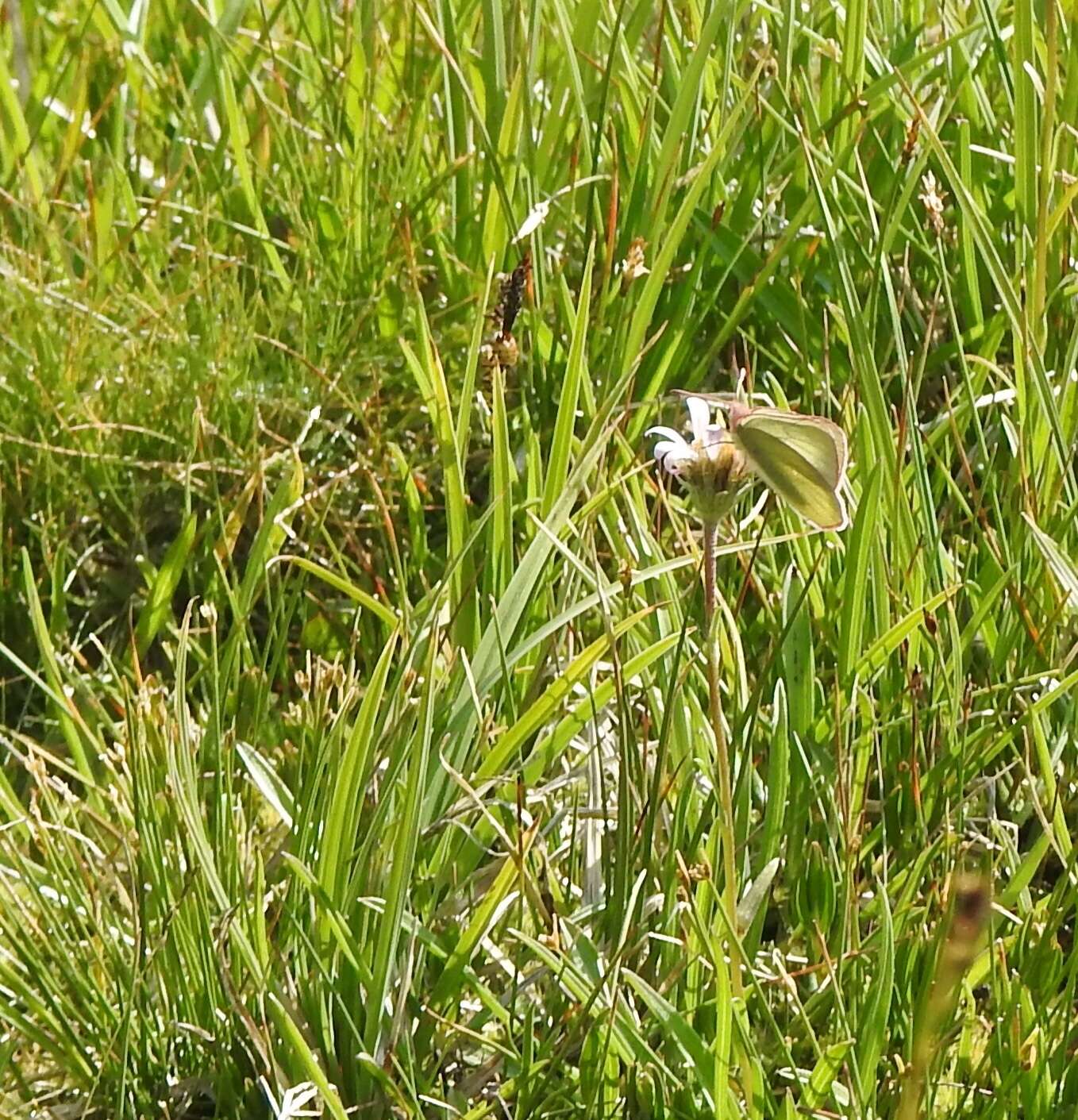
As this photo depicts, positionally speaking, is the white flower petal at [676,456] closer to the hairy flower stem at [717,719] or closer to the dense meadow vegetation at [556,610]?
the hairy flower stem at [717,719]

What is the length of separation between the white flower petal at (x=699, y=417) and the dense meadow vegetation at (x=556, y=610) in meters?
0.13

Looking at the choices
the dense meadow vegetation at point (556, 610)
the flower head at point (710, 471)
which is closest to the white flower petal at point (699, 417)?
the flower head at point (710, 471)

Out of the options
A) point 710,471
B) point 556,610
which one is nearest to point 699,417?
Result: point 710,471

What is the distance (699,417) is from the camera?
788mm

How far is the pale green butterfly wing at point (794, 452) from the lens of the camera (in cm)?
73

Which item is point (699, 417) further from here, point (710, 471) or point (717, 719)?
point (717, 719)

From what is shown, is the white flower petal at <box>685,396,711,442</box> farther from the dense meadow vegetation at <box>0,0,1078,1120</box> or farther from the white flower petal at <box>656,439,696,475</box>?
the dense meadow vegetation at <box>0,0,1078,1120</box>

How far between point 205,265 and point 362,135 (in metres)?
0.23

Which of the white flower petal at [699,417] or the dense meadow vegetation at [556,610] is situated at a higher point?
the white flower petal at [699,417]

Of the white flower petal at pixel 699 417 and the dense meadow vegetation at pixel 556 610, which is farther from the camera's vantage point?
the dense meadow vegetation at pixel 556 610

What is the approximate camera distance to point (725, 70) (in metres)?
1.36

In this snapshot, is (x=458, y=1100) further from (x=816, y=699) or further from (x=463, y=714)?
(x=816, y=699)

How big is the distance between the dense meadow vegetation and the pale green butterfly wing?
0.16 m

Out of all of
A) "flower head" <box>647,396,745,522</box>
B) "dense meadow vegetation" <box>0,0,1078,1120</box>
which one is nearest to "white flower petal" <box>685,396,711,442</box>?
"flower head" <box>647,396,745,522</box>
